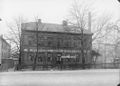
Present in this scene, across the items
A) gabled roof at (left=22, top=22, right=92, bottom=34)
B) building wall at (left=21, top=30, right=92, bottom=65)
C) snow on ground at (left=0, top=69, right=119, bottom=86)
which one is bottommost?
snow on ground at (left=0, top=69, right=119, bottom=86)

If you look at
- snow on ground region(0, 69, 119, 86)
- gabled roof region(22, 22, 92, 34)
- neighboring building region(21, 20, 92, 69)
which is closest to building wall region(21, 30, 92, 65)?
neighboring building region(21, 20, 92, 69)

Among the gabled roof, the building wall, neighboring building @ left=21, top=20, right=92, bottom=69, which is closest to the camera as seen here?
the gabled roof

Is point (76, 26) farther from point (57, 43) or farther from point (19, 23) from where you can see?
point (19, 23)

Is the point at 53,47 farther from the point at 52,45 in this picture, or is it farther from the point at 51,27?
the point at 51,27

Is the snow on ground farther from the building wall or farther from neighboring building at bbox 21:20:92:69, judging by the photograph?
the building wall

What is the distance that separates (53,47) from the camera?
30.2 meters

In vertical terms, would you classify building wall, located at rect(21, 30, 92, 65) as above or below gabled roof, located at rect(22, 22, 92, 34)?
below

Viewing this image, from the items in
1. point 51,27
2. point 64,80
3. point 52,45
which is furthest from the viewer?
point 51,27

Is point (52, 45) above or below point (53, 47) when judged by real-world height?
above

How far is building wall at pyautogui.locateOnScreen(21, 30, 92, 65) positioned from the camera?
28625mm

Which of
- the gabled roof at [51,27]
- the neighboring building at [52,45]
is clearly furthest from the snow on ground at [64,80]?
the neighboring building at [52,45]

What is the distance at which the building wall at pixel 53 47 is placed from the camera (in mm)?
28625

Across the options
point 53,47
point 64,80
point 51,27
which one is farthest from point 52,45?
point 64,80

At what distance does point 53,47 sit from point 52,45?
0.43 m
